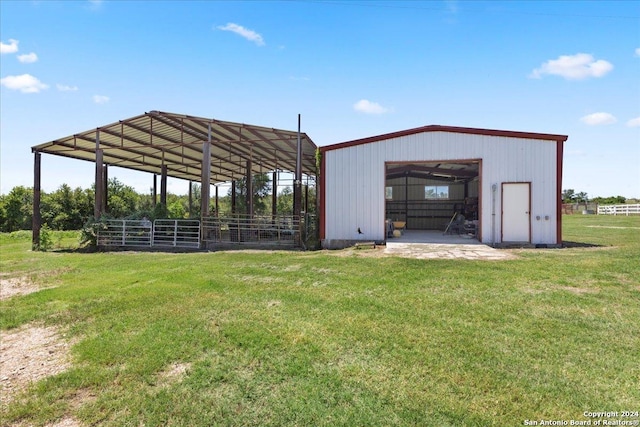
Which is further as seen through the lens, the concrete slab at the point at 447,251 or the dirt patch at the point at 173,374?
the concrete slab at the point at 447,251

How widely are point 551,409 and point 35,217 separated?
59.0 ft

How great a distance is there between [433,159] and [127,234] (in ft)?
38.8

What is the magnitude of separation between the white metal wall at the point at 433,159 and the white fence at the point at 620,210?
87.7 feet

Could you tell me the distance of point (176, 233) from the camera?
13.1 meters

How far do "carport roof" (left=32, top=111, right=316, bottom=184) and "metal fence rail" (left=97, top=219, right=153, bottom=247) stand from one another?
329 centimetres

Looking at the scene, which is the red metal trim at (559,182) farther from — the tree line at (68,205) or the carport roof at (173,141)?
the tree line at (68,205)

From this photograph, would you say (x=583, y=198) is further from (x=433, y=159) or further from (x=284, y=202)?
(x=433, y=159)

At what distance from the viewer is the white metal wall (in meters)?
10.7

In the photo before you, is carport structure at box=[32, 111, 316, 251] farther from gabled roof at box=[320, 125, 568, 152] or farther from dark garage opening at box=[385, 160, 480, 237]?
dark garage opening at box=[385, 160, 480, 237]

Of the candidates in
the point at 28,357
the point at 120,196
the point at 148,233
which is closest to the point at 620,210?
the point at 148,233

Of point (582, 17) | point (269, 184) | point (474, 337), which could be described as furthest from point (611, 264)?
point (269, 184)

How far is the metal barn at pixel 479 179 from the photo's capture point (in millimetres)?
10680

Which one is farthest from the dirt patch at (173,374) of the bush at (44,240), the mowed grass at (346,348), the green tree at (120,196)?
the green tree at (120,196)

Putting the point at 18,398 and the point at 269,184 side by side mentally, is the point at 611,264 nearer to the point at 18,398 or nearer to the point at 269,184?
the point at 18,398
